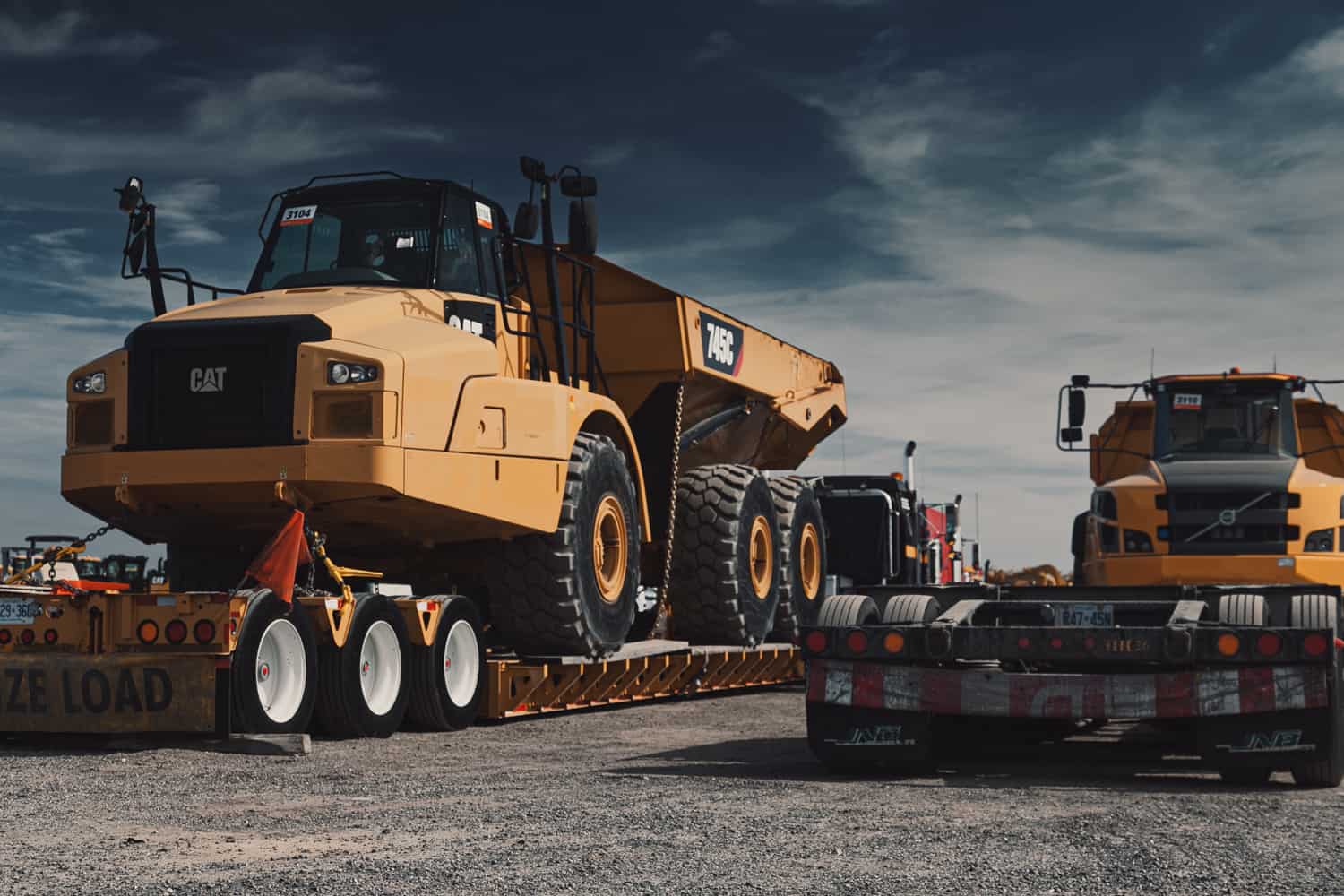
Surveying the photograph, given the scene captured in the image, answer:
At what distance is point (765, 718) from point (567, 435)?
2.81 metres

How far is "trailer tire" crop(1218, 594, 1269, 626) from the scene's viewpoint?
865cm

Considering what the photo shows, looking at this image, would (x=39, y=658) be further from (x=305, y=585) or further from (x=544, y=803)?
(x=544, y=803)

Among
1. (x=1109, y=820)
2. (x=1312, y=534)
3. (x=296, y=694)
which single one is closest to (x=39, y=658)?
(x=296, y=694)

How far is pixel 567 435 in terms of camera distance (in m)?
11.7

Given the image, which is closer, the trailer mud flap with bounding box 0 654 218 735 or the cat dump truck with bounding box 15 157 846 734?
the trailer mud flap with bounding box 0 654 218 735

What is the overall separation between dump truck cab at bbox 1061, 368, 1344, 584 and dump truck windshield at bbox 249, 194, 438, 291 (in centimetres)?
568

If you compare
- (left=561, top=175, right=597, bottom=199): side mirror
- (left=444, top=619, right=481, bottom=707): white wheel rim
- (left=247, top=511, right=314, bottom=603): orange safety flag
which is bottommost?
(left=444, top=619, right=481, bottom=707): white wheel rim

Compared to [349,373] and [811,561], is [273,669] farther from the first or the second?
[811,561]

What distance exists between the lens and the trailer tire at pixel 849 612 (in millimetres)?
9250

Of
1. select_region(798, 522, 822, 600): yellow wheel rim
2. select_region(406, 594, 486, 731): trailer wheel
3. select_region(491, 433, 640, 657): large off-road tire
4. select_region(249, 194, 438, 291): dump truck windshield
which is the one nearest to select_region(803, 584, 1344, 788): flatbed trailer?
select_region(491, 433, 640, 657): large off-road tire

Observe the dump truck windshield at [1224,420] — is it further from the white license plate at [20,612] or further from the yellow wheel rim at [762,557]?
the white license plate at [20,612]

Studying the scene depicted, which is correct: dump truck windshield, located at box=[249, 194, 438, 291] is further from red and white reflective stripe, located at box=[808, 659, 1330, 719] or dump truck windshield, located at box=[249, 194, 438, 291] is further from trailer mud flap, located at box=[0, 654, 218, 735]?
red and white reflective stripe, located at box=[808, 659, 1330, 719]

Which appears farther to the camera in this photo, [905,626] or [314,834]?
[905,626]

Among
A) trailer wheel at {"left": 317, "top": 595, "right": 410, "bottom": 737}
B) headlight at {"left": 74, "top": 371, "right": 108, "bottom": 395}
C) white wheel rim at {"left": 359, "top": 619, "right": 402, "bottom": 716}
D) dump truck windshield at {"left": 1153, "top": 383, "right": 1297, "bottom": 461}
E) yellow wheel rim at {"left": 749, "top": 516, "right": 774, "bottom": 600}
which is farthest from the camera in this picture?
yellow wheel rim at {"left": 749, "top": 516, "right": 774, "bottom": 600}
